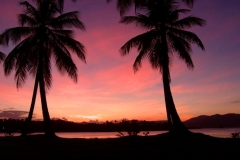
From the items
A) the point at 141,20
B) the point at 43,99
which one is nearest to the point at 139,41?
the point at 141,20

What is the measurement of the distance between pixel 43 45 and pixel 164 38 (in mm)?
9079

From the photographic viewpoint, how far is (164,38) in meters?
17.0

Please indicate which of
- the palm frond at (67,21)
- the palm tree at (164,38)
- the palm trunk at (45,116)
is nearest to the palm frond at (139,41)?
the palm tree at (164,38)

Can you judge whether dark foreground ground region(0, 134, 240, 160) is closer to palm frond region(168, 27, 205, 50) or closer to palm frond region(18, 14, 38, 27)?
palm frond region(168, 27, 205, 50)

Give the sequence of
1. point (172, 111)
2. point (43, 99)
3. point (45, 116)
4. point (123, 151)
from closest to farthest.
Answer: point (123, 151)
point (172, 111)
point (45, 116)
point (43, 99)

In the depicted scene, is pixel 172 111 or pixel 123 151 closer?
pixel 123 151

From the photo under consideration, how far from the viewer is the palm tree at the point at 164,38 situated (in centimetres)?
1675

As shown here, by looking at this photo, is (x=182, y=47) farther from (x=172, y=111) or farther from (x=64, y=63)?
(x=64, y=63)

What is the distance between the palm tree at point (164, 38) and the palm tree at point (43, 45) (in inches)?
179

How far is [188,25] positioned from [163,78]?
4.14 meters

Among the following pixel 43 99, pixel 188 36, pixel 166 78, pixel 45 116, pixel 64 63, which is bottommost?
pixel 45 116

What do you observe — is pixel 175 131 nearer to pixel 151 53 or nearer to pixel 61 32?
pixel 151 53

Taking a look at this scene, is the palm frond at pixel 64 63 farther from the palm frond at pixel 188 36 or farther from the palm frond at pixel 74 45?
the palm frond at pixel 188 36

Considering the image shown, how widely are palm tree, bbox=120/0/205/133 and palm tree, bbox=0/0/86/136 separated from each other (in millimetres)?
4554
